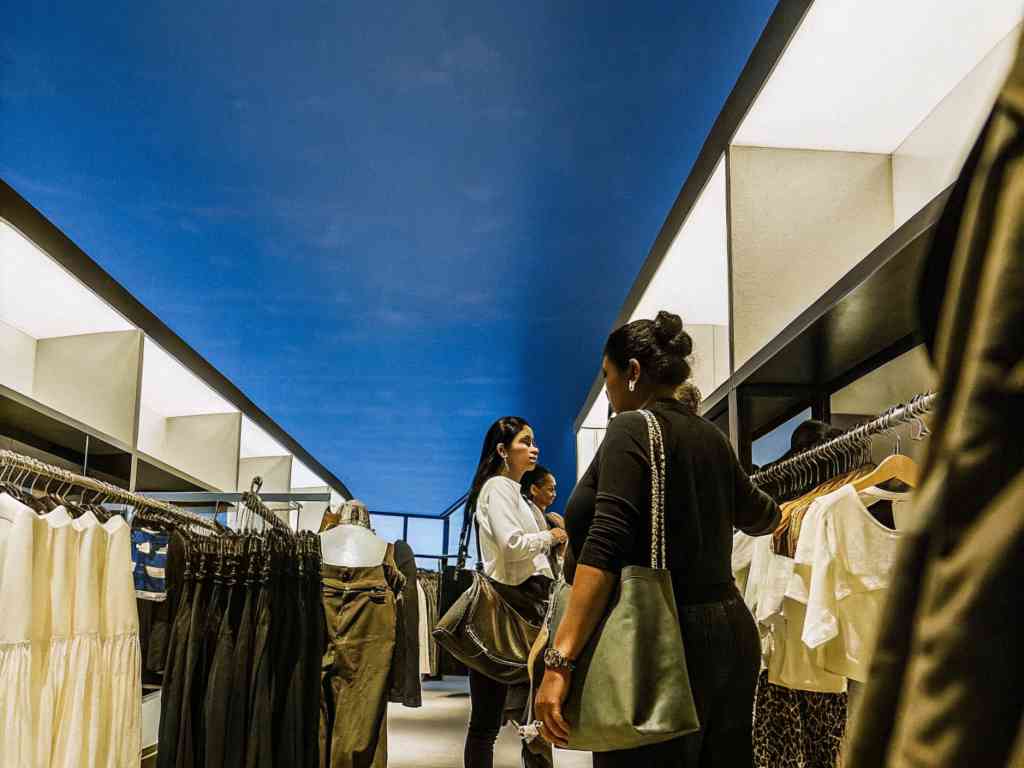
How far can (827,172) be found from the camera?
11.4 feet

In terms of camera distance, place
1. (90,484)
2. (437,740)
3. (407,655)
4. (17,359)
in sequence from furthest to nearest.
A: (437,740) → (17,359) → (407,655) → (90,484)

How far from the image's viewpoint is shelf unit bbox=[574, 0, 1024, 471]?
2691mm

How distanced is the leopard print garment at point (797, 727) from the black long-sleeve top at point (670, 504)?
80 cm

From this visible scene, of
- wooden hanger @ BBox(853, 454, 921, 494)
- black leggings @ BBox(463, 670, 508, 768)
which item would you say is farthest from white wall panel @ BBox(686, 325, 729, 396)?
wooden hanger @ BBox(853, 454, 921, 494)

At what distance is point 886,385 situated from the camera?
3.27m

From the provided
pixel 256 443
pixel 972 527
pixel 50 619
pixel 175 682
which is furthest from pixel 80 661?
pixel 256 443

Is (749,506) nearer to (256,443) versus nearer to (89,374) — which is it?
(89,374)

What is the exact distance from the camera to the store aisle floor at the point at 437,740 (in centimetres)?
547

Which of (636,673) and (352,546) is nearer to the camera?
(636,673)

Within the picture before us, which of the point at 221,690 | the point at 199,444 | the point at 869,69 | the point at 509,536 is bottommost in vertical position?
the point at 221,690

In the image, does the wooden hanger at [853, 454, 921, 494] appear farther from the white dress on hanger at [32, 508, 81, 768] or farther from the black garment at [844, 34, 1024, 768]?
the black garment at [844, 34, 1024, 768]

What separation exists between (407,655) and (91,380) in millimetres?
2183

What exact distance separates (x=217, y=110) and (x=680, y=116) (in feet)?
7.37

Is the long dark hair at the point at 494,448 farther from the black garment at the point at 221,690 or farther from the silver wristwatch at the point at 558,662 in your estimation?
the silver wristwatch at the point at 558,662
